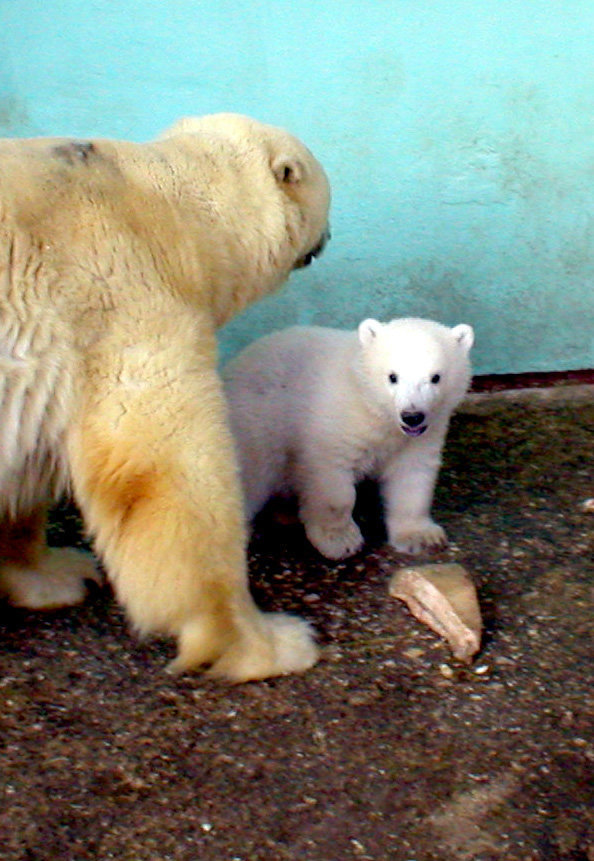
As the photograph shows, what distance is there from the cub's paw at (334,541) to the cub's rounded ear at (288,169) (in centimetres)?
93

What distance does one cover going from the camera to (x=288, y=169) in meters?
2.99

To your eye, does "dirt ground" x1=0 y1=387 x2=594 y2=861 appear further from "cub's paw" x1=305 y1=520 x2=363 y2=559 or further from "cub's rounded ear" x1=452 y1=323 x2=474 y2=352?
"cub's rounded ear" x1=452 y1=323 x2=474 y2=352

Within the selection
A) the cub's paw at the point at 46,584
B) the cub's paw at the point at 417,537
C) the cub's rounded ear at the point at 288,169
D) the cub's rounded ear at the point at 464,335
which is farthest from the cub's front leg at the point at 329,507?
the cub's rounded ear at the point at 288,169

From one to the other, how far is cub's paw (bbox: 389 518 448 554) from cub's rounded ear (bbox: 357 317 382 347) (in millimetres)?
526

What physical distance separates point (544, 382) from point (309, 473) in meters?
1.55

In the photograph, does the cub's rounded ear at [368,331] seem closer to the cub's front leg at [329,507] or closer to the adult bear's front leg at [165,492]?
the cub's front leg at [329,507]

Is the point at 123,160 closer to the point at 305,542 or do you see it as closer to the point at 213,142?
the point at 213,142

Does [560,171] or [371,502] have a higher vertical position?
[560,171]

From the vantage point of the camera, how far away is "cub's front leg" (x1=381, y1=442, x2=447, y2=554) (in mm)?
3270

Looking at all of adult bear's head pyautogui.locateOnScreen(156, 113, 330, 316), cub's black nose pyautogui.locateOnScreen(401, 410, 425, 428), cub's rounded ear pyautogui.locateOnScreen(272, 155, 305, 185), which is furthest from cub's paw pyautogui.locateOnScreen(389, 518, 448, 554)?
cub's rounded ear pyautogui.locateOnScreen(272, 155, 305, 185)

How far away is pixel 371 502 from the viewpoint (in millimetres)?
3740

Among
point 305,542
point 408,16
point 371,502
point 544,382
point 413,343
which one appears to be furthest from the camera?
point 544,382

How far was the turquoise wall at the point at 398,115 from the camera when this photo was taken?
12.8 feet

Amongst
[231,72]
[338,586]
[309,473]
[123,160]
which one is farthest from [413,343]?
[231,72]
